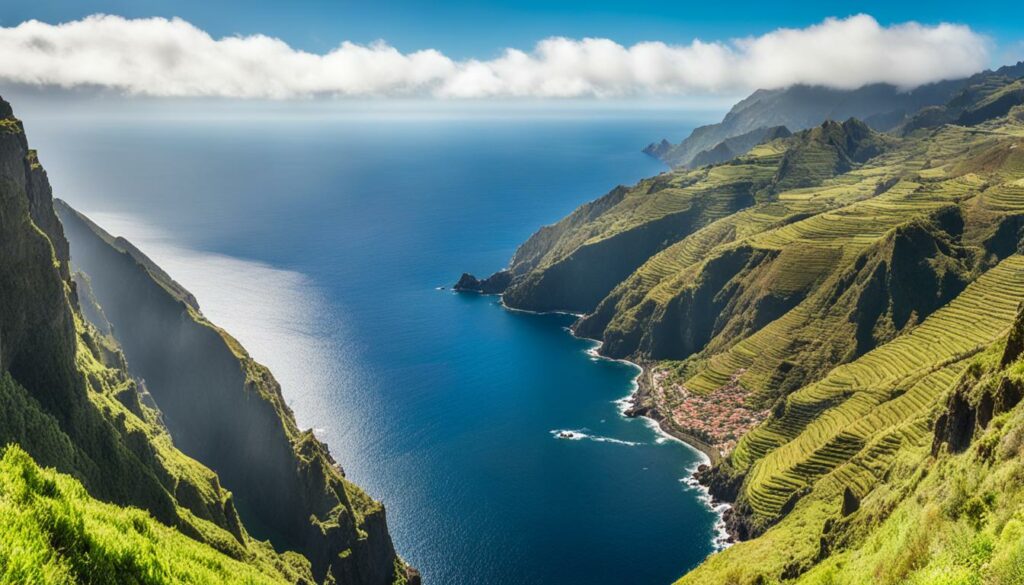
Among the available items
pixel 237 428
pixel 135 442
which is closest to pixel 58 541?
pixel 135 442

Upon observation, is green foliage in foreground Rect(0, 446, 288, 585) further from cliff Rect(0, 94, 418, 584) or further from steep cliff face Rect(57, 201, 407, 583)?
steep cliff face Rect(57, 201, 407, 583)

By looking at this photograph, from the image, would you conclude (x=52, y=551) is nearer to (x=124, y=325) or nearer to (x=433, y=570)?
(x=433, y=570)

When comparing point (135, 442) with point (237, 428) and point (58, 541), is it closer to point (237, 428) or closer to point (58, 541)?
point (237, 428)

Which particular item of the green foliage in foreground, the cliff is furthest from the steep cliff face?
the green foliage in foreground

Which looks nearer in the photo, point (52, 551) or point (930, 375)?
point (52, 551)

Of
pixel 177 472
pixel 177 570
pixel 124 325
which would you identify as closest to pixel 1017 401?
pixel 177 570

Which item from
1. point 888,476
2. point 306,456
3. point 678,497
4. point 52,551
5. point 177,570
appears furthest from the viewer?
point 678,497
